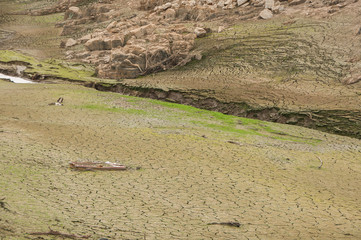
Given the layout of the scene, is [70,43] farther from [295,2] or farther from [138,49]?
[295,2]

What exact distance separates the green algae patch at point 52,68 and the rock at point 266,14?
14526mm

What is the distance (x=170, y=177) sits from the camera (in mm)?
12664

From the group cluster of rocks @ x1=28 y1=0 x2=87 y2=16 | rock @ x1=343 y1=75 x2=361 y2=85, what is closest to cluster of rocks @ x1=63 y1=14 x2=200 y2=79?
rock @ x1=343 y1=75 x2=361 y2=85

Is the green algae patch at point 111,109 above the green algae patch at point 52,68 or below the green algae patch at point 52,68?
above

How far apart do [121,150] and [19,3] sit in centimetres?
5984

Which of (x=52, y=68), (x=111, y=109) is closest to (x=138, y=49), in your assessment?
(x=52, y=68)

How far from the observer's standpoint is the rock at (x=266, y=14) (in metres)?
36.8

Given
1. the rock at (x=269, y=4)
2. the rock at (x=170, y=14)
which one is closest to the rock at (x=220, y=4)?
the rock at (x=170, y=14)

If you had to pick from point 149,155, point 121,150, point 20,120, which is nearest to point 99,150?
point 121,150

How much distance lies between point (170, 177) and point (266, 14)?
27767 millimetres

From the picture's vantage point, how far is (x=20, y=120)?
1842 centimetres

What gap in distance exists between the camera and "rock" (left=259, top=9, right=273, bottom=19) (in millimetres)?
36844

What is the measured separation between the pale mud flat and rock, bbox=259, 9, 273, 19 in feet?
55.1

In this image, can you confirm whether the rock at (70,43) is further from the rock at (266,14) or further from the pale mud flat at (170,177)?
the pale mud flat at (170,177)
